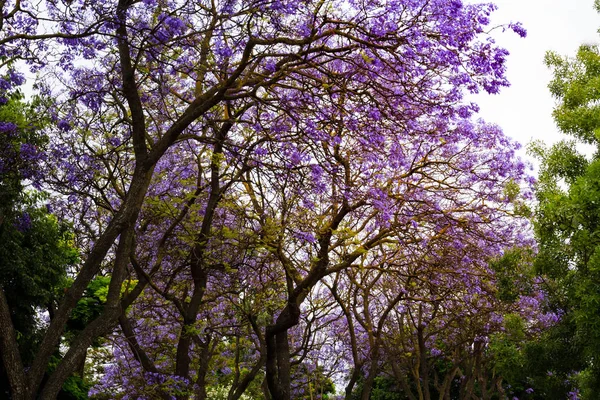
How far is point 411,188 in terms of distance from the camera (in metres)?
12.1

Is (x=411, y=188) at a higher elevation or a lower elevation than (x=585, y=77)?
lower

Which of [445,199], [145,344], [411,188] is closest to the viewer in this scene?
[411,188]

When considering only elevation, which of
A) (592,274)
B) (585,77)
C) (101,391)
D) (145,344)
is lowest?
(592,274)

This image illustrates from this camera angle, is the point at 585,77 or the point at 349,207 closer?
the point at 349,207

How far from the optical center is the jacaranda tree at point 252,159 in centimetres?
823

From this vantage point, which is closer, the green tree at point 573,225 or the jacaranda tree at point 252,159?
the jacaranda tree at point 252,159

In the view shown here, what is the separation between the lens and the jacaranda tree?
823cm

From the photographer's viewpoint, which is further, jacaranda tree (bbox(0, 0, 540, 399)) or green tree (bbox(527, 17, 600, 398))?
green tree (bbox(527, 17, 600, 398))

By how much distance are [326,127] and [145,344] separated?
7.62m

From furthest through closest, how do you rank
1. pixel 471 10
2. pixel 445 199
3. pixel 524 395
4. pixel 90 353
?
pixel 524 395, pixel 90 353, pixel 445 199, pixel 471 10

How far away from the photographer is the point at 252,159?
884 centimetres

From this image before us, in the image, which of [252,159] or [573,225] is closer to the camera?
[252,159]

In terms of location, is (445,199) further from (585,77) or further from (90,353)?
(90,353)

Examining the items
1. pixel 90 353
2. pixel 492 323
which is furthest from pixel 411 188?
pixel 90 353
